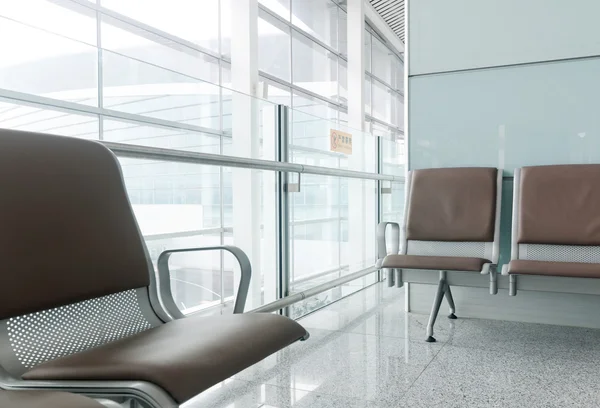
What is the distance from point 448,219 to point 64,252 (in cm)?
234

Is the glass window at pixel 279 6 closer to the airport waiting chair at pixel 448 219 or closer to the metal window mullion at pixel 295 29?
the metal window mullion at pixel 295 29

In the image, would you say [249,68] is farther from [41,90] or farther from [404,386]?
[404,386]

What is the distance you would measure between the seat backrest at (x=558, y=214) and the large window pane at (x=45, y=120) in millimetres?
2253

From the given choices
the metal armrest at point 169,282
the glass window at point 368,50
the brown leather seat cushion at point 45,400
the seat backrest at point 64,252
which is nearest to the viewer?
the brown leather seat cushion at point 45,400

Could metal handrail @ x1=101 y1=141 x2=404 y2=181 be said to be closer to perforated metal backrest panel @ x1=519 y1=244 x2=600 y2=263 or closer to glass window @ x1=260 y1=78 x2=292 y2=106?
perforated metal backrest panel @ x1=519 y1=244 x2=600 y2=263

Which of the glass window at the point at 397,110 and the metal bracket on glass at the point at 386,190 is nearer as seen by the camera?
the metal bracket on glass at the point at 386,190

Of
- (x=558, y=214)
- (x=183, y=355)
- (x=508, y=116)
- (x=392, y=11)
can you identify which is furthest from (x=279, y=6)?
(x=183, y=355)

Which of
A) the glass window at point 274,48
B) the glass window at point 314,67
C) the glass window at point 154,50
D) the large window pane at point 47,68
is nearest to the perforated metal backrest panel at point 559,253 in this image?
the large window pane at point 47,68

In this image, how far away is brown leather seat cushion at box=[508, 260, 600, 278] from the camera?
244 centimetres

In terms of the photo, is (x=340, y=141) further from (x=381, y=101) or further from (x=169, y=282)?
(x=381, y=101)

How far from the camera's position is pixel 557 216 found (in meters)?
2.84

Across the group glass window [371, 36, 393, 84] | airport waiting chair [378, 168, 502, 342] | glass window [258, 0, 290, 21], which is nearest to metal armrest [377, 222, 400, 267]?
airport waiting chair [378, 168, 502, 342]

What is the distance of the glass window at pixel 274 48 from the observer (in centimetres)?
738

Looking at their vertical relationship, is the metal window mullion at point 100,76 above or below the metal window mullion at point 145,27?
below
